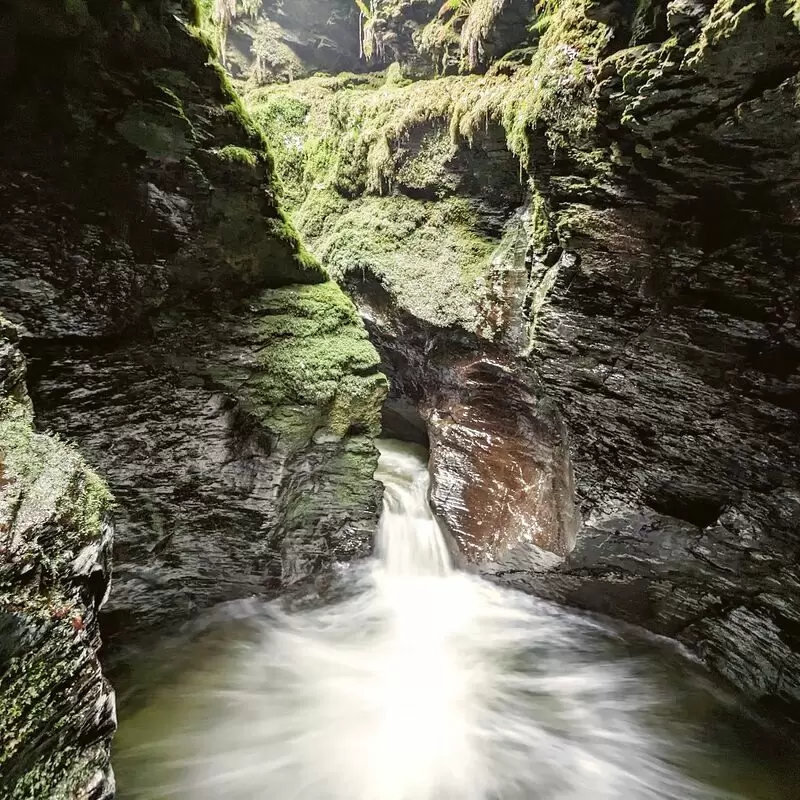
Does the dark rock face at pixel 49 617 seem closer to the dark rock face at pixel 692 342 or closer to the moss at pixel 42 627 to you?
the moss at pixel 42 627

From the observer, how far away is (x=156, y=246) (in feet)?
15.3

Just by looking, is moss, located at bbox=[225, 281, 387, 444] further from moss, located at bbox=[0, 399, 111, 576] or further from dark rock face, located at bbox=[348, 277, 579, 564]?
moss, located at bbox=[0, 399, 111, 576]

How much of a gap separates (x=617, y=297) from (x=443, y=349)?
3237mm

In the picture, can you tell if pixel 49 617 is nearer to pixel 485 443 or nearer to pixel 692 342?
pixel 692 342

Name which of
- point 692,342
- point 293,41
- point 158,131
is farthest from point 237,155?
point 293,41

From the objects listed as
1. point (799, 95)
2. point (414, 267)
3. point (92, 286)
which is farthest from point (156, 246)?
point (799, 95)

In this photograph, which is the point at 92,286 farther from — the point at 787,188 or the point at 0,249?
the point at 787,188

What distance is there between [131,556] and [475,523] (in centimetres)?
445

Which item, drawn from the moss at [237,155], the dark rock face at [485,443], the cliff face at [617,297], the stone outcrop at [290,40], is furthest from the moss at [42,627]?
the stone outcrop at [290,40]

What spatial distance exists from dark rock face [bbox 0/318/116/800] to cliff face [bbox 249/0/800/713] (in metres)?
4.50

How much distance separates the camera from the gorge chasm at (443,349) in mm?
3051

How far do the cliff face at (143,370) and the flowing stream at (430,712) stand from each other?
82 centimetres

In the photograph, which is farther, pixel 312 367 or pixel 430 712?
pixel 312 367

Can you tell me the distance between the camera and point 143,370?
15.9 feet
